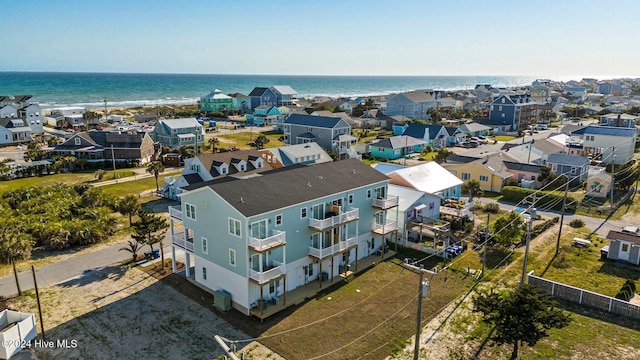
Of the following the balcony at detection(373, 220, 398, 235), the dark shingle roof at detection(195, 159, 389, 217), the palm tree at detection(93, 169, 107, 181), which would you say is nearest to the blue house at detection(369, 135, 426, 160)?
the dark shingle roof at detection(195, 159, 389, 217)

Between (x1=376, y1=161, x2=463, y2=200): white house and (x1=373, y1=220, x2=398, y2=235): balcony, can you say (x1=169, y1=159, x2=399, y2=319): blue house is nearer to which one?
(x1=373, y1=220, x2=398, y2=235): balcony

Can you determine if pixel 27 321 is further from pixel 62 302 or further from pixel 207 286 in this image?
pixel 207 286

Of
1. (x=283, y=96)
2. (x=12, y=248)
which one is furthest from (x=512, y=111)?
(x=12, y=248)

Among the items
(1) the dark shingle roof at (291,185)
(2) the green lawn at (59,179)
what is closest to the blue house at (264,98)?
(2) the green lawn at (59,179)

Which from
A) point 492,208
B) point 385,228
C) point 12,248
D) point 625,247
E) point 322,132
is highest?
point 322,132

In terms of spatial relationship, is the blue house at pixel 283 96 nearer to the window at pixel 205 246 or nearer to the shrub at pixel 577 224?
the shrub at pixel 577 224

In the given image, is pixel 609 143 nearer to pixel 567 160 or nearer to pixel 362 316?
pixel 567 160
